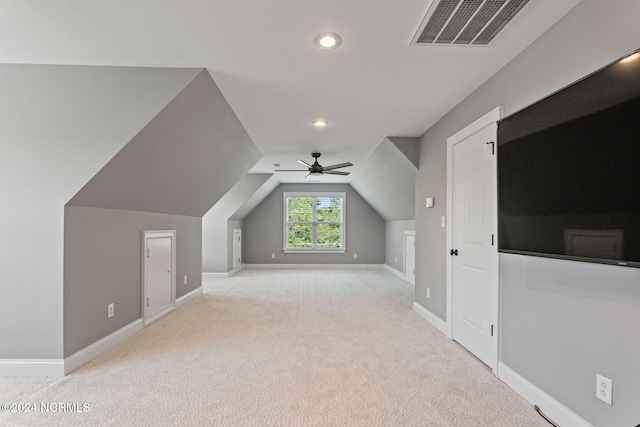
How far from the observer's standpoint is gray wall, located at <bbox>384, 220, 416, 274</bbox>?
782 centimetres

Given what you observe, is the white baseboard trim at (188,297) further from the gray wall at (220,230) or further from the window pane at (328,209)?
the window pane at (328,209)

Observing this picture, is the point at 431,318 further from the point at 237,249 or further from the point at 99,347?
the point at 237,249

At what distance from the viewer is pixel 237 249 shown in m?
8.83

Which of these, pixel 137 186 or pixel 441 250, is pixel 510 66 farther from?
Answer: pixel 137 186

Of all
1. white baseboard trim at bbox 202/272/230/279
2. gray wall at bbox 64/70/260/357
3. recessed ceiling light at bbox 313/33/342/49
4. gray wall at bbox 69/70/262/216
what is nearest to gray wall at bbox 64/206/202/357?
gray wall at bbox 64/70/260/357

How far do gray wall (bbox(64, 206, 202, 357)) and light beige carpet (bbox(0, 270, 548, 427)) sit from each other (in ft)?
0.88

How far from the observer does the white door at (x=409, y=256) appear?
23.2 feet

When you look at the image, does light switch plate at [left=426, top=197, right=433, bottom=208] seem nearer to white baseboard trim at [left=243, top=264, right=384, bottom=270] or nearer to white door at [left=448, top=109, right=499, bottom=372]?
white door at [left=448, top=109, right=499, bottom=372]

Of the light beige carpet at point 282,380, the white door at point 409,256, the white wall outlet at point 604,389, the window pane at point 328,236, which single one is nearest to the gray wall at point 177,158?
the light beige carpet at point 282,380

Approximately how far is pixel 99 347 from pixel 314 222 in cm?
697

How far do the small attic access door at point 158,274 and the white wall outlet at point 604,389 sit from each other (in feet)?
13.0

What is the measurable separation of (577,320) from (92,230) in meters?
3.56

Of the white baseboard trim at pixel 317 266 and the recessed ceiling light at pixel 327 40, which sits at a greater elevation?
the recessed ceiling light at pixel 327 40

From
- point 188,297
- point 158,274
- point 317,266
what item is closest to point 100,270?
point 158,274
